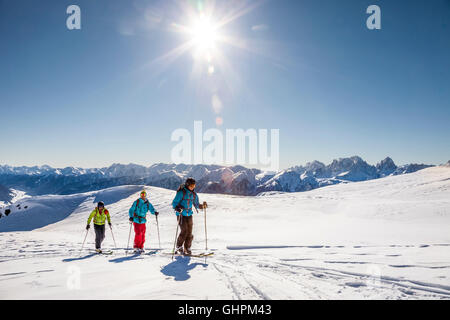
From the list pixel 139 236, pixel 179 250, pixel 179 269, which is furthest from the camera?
pixel 139 236

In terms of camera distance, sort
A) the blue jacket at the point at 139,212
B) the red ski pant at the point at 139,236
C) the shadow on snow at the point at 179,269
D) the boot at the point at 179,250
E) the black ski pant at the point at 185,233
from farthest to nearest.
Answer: the blue jacket at the point at 139,212 → the red ski pant at the point at 139,236 → the black ski pant at the point at 185,233 → the boot at the point at 179,250 → the shadow on snow at the point at 179,269

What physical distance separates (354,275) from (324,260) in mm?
1691

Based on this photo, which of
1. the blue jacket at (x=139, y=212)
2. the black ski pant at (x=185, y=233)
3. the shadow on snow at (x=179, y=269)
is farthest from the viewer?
the blue jacket at (x=139, y=212)

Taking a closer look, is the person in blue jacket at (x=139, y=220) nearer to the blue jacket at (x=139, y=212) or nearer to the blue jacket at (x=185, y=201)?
the blue jacket at (x=139, y=212)

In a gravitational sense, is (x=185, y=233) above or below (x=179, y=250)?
above

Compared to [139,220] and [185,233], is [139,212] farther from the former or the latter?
[185,233]

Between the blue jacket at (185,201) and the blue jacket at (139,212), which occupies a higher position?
the blue jacket at (185,201)

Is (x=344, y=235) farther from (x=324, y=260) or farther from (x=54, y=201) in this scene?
(x=54, y=201)

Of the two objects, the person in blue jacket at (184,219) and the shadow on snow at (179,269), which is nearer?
the shadow on snow at (179,269)

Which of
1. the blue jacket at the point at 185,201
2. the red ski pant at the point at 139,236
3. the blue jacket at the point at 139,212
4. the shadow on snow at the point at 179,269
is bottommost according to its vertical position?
the red ski pant at the point at 139,236

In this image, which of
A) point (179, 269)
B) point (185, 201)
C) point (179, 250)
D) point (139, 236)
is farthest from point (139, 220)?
point (179, 269)

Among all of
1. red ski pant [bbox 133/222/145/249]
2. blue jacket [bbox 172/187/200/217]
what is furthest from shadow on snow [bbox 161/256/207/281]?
red ski pant [bbox 133/222/145/249]

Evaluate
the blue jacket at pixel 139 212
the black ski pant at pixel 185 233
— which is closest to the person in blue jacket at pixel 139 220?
the blue jacket at pixel 139 212

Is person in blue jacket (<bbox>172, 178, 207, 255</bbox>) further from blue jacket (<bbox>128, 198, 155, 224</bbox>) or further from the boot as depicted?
blue jacket (<bbox>128, 198, 155, 224</bbox>)
